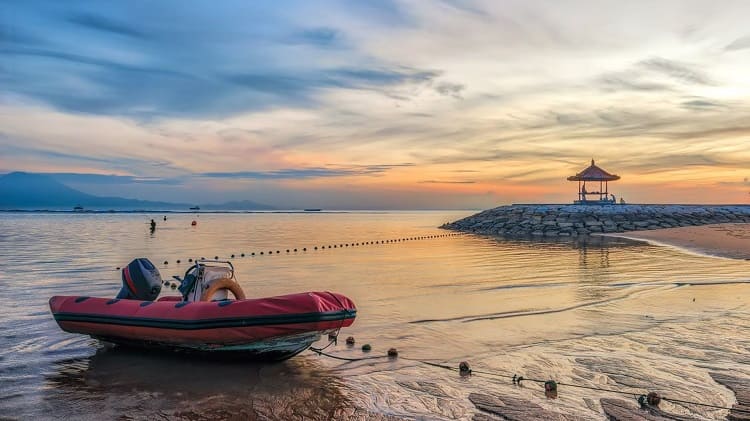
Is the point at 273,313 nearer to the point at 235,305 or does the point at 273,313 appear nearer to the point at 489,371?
the point at 235,305

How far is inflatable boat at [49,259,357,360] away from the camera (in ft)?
26.3

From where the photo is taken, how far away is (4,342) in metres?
9.98

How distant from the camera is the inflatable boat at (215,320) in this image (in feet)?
26.3

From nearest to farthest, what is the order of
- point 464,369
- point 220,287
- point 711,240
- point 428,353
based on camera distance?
point 464,369
point 428,353
point 220,287
point 711,240

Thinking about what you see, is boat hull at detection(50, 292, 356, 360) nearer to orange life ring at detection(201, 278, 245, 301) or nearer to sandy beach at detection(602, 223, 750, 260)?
orange life ring at detection(201, 278, 245, 301)

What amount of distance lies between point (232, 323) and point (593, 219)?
46129 mm

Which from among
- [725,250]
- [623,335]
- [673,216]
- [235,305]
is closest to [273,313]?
[235,305]

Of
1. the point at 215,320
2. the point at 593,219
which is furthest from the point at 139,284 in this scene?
the point at 593,219

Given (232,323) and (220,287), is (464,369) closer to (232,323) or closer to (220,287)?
(232,323)

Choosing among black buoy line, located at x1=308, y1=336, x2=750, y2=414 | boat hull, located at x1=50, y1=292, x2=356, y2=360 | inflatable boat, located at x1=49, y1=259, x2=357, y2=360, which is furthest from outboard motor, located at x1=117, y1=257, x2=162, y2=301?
black buoy line, located at x1=308, y1=336, x2=750, y2=414

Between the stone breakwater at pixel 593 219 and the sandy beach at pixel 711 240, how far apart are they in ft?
12.7

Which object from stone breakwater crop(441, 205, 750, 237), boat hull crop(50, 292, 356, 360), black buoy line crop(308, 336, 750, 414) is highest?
stone breakwater crop(441, 205, 750, 237)

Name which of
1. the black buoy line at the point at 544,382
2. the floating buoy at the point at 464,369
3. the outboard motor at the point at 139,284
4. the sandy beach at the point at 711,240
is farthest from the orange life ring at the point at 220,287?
the sandy beach at the point at 711,240

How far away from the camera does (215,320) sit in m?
8.21
